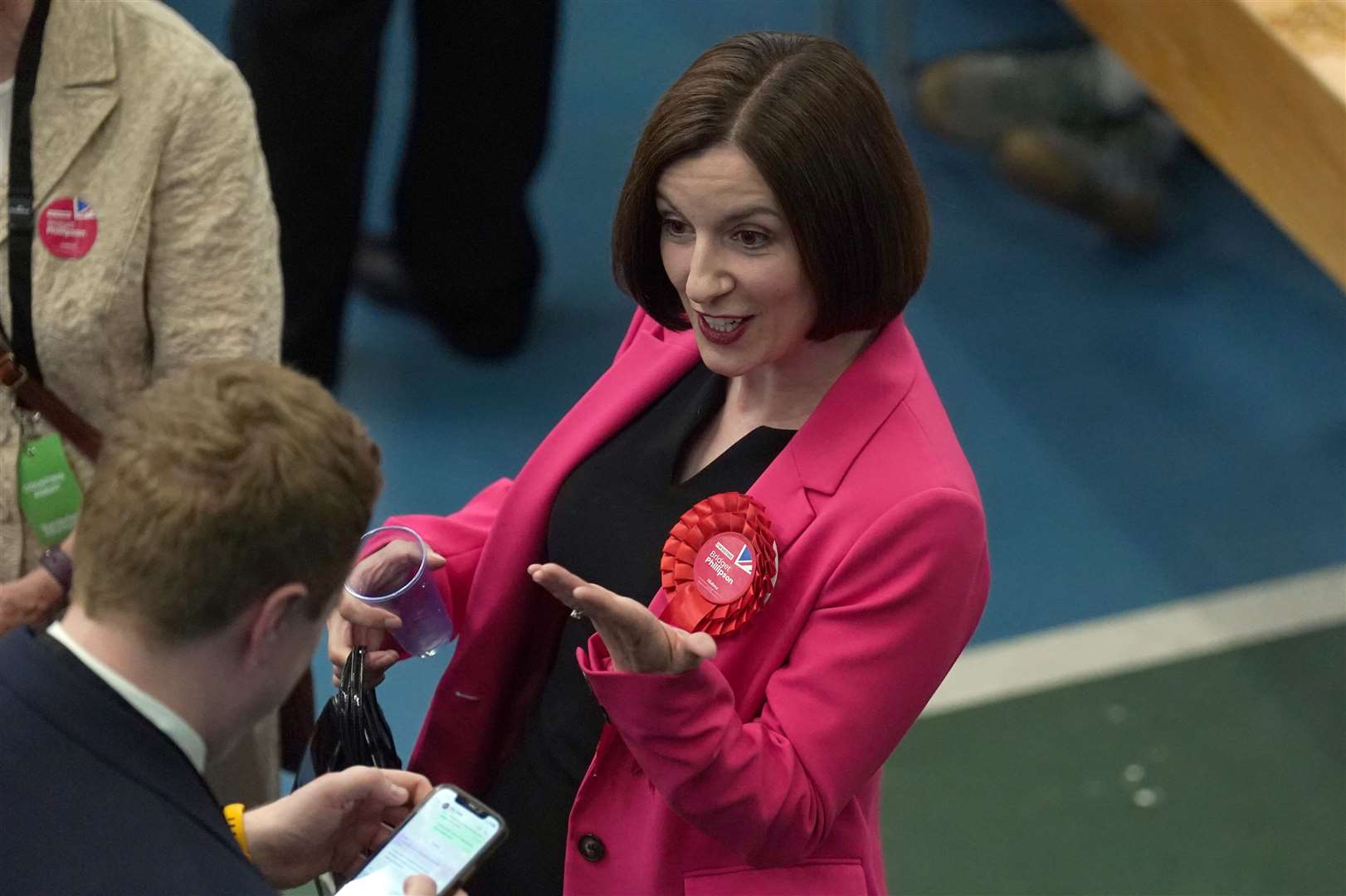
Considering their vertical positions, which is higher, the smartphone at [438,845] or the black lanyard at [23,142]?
the black lanyard at [23,142]

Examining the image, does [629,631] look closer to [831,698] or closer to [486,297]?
[831,698]

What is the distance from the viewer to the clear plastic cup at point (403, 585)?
2.40m

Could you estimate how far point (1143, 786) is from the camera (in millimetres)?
3992

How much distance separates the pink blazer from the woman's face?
0.42 feet

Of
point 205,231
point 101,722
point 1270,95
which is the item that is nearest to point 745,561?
point 101,722

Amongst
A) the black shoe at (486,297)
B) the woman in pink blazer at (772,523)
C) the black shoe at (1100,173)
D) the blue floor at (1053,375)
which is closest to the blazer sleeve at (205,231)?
the woman in pink blazer at (772,523)

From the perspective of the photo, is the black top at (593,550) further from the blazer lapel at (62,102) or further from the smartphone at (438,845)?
the blazer lapel at (62,102)

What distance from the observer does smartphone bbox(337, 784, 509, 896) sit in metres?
1.91

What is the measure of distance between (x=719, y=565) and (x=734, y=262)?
15.9 inches

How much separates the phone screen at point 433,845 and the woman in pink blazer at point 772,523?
222 millimetres

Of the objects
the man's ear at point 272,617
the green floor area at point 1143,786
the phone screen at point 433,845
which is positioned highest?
the man's ear at point 272,617

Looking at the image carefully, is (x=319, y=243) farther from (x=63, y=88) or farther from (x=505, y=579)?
(x=505, y=579)

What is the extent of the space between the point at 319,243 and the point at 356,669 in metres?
2.44

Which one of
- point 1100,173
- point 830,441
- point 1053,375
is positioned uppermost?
point 830,441
